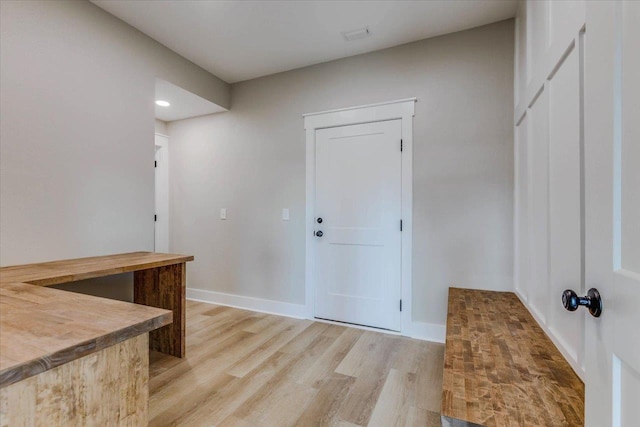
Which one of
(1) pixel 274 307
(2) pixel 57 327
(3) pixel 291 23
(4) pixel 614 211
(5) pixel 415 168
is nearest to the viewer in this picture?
(4) pixel 614 211

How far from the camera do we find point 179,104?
3.32 m

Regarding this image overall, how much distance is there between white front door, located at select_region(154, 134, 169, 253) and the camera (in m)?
3.83

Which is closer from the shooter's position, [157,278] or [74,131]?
[74,131]

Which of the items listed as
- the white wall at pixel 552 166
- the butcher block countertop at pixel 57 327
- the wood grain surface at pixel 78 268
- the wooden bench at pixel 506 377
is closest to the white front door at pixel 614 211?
the wooden bench at pixel 506 377

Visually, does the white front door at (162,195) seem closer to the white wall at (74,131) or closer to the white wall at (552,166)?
the white wall at (74,131)

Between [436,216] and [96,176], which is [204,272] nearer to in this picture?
[96,176]

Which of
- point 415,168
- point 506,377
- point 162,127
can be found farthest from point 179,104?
point 506,377

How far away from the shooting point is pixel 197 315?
3.20 meters

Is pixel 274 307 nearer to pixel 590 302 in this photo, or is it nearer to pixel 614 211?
pixel 590 302

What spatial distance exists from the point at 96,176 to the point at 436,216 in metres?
2.77

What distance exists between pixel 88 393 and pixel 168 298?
1.71m

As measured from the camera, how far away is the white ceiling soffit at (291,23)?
2209mm

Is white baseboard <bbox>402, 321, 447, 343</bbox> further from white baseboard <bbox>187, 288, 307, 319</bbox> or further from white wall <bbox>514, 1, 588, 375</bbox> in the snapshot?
white baseboard <bbox>187, 288, 307, 319</bbox>

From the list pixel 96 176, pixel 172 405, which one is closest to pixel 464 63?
pixel 96 176
